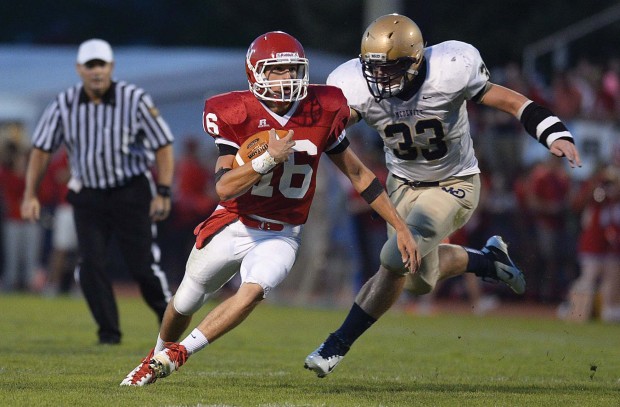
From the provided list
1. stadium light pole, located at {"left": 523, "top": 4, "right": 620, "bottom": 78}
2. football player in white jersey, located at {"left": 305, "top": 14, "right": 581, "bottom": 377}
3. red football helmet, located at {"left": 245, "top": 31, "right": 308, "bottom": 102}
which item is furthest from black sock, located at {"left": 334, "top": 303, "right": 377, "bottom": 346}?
stadium light pole, located at {"left": 523, "top": 4, "right": 620, "bottom": 78}

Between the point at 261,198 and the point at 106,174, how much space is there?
2.48 meters

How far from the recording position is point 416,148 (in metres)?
6.45

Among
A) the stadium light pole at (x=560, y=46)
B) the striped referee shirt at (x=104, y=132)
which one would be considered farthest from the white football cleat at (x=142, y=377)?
the stadium light pole at (x=560, y=46)

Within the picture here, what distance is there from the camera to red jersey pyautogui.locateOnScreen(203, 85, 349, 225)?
5.47 metres

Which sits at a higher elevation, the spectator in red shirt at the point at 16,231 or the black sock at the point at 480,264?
the black sock at the point at 480,264

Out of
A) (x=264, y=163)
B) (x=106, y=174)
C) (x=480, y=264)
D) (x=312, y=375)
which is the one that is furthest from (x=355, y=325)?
(x=106, y=174)

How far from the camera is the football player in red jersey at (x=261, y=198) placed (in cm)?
536

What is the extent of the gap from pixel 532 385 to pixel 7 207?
8.78m

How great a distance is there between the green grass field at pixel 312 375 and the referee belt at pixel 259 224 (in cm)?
70

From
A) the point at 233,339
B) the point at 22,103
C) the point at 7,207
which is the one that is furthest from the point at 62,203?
the point at 233,339

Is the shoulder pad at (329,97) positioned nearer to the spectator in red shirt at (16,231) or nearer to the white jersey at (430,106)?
the white jersey at (430,106)

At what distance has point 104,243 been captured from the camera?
26.0ft

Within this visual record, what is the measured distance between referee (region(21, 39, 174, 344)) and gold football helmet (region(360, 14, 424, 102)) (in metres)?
2.20

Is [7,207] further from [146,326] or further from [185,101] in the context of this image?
[146,326]
